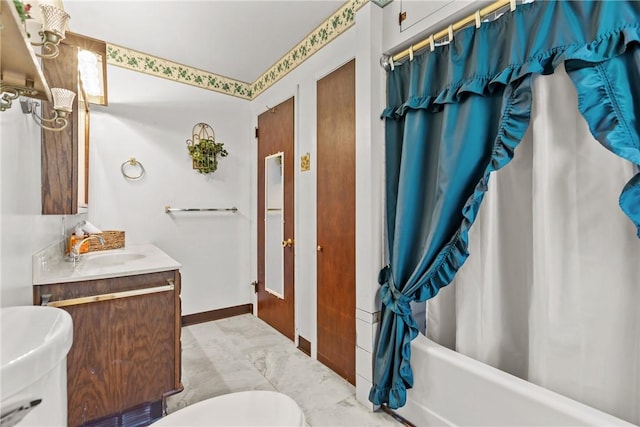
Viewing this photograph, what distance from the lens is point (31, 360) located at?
0.56 meters

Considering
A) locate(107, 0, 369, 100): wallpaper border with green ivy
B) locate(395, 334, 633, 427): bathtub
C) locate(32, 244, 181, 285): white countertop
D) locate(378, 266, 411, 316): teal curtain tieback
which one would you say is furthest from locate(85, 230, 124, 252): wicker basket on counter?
locate(395, 334, 633, 427): bathtub

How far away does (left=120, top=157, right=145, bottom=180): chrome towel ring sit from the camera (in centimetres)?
266

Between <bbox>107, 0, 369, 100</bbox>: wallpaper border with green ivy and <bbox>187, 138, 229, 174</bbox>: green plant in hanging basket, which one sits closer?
<bbox>107, 0, 369, 100</bbox>: wallpaper border with green ivy

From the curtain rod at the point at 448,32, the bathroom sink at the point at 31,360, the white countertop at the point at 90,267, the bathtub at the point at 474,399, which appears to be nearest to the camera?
the bathroom sink at the point at 31,360

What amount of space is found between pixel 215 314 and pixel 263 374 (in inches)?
48.2

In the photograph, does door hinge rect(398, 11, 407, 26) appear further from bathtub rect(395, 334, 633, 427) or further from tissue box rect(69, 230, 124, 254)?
tissue box rect(69, 230, 124, 254)

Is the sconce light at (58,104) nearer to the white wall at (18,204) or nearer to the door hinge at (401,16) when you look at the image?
the white wall at (18,204)

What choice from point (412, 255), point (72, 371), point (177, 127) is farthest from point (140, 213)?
point (412, 255)

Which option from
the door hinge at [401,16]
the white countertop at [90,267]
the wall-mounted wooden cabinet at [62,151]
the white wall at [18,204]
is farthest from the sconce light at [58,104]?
Result: the door hinge at [401,16]

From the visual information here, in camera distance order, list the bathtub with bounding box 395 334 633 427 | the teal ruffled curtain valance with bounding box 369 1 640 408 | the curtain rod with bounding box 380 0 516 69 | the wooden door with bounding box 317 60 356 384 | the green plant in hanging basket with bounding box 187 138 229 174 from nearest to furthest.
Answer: the teal ruffled curtain valance with bounding box 369 1 640 408
the bathtub with bounding box 395 334 633 427
the curtain rod with bounding box 380 0 516 69
the wooden door with bounding box 317 60 356 384
the green plant in hanging basket with bounding box 187 138 229 174

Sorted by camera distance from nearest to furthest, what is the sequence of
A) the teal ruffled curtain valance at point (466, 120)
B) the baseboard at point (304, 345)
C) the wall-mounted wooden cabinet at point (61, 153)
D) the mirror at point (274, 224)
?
the teal ruffled curtain valance at point (466, 120), the wall-mounted wooden cabinet at point (61, 153), the baseboard at point (304, 345), the mirror at point (274, 224)

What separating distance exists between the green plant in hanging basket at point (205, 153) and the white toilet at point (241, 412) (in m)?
2.37

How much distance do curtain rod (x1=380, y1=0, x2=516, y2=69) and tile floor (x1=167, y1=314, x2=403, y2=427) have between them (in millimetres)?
2058

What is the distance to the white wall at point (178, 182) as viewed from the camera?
2.60 metres
